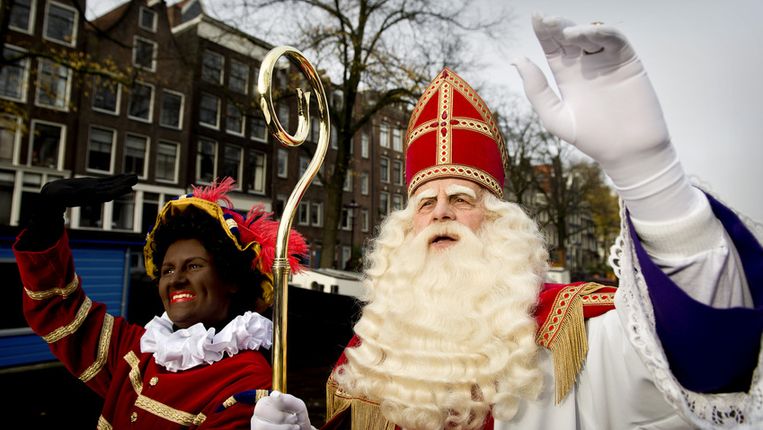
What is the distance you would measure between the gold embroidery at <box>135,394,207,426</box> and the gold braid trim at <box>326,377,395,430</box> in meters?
0.54

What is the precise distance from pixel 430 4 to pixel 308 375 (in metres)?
10.00

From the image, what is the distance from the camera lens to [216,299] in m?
2.40

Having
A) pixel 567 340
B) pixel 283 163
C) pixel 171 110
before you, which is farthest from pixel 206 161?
pixel 567 340

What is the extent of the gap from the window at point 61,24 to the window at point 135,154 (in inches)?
167

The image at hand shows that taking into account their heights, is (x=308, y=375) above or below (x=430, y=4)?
below

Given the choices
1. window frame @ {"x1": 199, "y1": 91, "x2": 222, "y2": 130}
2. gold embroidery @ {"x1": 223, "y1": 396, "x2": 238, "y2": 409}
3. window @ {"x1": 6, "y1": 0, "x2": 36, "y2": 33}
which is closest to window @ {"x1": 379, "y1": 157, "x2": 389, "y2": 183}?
window frame @ {"x1": 199, "y1": 91, "x2": 222, "y2": 130}

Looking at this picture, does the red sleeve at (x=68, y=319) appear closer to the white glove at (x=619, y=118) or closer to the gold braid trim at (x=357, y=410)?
the gold braid trim at (x=357, y=410)

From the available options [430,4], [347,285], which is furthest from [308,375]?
[430,4]

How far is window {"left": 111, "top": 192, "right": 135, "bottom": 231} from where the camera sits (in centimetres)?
1992

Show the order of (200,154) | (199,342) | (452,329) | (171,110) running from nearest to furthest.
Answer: (452,329) → (199,342) → (171,110) → (200,154)

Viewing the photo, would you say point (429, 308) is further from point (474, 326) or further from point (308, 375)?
point (308, 375)

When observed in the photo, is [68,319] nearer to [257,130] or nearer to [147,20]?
[147,20]

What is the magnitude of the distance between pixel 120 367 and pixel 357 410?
1268 mm

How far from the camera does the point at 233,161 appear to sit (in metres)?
24.3
